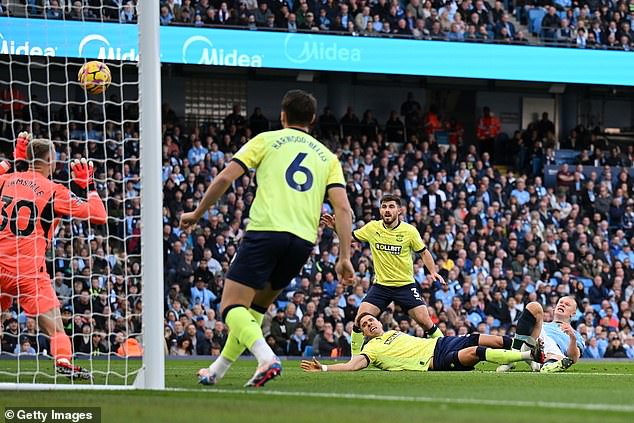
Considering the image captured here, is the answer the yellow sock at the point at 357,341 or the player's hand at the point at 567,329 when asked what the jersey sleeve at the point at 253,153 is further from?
the yellow sock at the point at 357,341

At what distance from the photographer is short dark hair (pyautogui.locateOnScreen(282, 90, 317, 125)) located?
958 cm

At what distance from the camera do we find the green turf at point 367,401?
7.19 m

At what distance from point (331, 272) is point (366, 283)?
0.81 meters

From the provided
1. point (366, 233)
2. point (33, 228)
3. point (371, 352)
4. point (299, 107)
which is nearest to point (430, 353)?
point (371, 352)

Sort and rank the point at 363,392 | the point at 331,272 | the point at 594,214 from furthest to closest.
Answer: the point at 594,214, the point at 331,272, the point at 363,392

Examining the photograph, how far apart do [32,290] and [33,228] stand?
0.57 metres

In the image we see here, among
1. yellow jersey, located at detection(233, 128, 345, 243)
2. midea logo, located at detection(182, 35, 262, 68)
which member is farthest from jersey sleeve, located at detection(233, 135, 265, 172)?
midea logo, located at detection(182, 35, 262, 68)

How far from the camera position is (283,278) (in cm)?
961

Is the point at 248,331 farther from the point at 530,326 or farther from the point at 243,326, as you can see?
the point at 530,326

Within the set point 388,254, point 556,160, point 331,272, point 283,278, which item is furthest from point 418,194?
point 283,278

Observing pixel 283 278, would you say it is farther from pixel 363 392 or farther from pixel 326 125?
pixel 326 125

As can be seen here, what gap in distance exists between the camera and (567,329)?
14.4 meters
